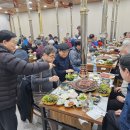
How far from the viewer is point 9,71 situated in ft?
5.07

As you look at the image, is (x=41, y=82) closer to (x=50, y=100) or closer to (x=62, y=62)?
(x=50, y=100)

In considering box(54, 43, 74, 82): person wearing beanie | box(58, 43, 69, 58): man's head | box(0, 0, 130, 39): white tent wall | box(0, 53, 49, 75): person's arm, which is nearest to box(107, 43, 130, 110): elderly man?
box(54, 43, 74, 82): person wearing beanie

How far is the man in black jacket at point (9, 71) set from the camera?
146 centimetres

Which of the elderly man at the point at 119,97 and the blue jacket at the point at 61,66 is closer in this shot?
the elderly man at the point at 119,97

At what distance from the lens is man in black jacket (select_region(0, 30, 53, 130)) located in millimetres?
1465

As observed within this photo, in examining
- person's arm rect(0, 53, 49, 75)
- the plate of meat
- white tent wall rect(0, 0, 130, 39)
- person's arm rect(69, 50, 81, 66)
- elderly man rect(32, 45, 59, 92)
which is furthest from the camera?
white tent wall rect(0, 0, 130, 39)

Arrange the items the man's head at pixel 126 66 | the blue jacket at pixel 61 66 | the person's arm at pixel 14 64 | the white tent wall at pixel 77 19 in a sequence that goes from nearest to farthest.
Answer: the man's head at pixel 126 66 → the person's arm at pixel 14 64 → the blue jacket at pixel 61 66 → the white tent wall at pixel 77 19

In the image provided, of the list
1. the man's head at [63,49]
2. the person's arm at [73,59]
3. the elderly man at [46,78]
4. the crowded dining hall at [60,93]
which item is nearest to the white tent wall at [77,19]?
the person's arm at [73,59]

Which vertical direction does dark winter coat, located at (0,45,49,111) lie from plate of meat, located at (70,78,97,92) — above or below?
above

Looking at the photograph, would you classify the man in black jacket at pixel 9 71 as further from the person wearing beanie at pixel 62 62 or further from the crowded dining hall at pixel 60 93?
the person wearing beanie at pixel 62 62

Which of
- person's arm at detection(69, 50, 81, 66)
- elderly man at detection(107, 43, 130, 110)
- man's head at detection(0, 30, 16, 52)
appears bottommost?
elderly man at detection(107, 43, 130, 110)

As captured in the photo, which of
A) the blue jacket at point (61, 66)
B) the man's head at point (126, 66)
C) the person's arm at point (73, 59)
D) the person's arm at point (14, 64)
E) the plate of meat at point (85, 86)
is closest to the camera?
the man's head at point (126, 66)

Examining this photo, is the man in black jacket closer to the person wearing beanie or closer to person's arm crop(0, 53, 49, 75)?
person's arm crop(0, 53, 49, 75)

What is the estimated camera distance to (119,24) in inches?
381
